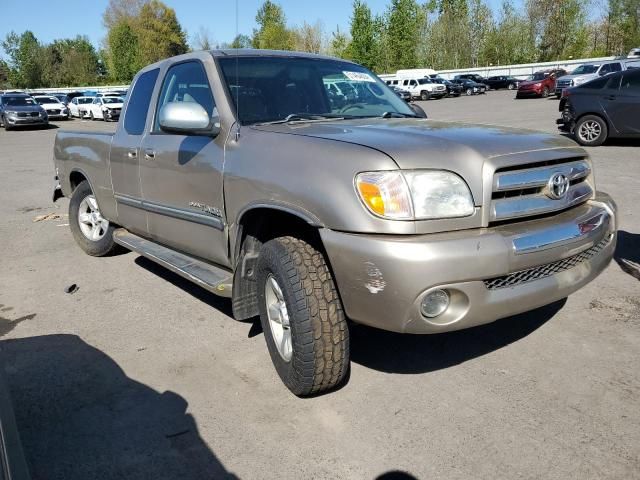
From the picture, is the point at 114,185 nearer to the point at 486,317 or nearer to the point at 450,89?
the point at 486,317

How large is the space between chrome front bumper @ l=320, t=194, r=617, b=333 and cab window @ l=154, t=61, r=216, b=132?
1.60 metres

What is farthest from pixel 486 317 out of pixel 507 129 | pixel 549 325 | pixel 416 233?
pixel 549 325

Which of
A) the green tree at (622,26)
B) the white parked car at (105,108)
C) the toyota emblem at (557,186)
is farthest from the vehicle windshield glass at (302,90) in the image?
the green tree at (622,26)

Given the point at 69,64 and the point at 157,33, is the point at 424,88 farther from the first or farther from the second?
the point at 69,64

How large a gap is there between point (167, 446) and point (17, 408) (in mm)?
1009

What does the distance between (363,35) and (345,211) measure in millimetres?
57250

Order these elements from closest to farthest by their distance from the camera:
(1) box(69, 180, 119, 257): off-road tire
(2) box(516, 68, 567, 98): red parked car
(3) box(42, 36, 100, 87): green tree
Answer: (1) box(69, 180, 119, 257): off-road tire < (2) box(516, 68, 567, 98): red parked car < (3) box(42, 36, 100, 87): green tree

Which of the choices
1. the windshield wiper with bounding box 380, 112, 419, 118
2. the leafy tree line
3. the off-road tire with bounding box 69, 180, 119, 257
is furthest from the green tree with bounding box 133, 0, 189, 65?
the windshield wiper with bounding box 380, 112, 419, 118

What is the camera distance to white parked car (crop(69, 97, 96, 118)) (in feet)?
109

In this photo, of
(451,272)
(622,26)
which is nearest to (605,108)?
(451,272)

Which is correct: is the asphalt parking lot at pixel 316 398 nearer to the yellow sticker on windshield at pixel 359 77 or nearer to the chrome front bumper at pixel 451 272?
the chrome front bumper at pixel 451 272

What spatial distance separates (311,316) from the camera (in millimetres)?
2857

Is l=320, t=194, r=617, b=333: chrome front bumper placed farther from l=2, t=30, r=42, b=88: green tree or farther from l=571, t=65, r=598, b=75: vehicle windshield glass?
l=2, t=30, r=42, b=88: green tree

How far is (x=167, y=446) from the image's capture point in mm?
2781
